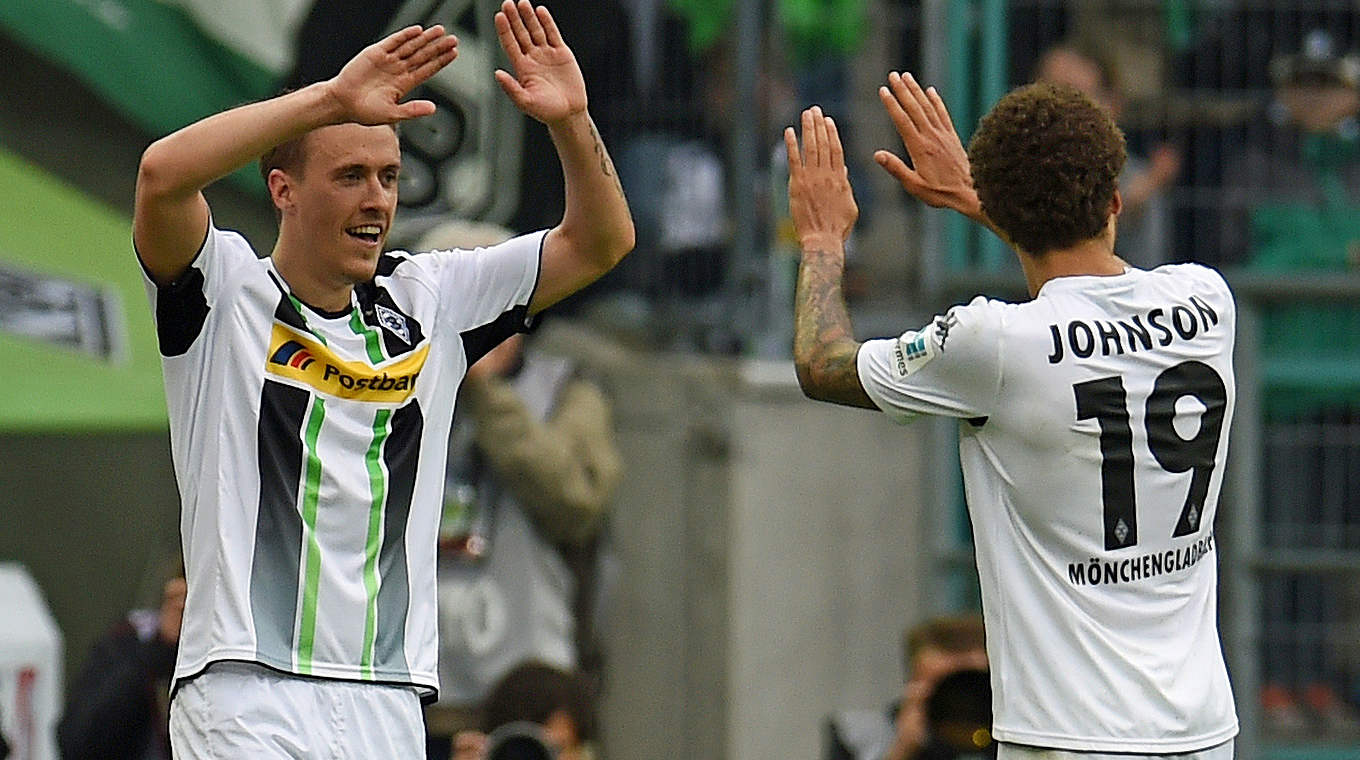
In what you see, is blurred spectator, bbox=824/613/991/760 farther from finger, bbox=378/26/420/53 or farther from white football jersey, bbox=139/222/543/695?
finger, bbox=378/26/420/53

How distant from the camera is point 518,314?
4621 mm

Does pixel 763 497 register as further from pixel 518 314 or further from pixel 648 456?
pixel 518 314

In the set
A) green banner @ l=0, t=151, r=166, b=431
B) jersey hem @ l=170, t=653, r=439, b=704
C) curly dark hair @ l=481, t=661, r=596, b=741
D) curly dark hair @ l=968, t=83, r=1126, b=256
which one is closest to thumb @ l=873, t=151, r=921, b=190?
curly dark hair @ l=968, t=83, r=1126, b=256

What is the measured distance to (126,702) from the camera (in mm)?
6438

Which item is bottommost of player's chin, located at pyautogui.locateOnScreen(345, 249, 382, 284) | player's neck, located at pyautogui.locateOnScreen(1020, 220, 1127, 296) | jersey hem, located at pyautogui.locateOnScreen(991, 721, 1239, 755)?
jersey hem, located at pyautogui.locateOnScreen(991, 721, 1239, 755)

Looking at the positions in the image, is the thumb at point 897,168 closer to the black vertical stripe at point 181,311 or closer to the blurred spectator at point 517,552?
the black vertical stripe at point 181,311

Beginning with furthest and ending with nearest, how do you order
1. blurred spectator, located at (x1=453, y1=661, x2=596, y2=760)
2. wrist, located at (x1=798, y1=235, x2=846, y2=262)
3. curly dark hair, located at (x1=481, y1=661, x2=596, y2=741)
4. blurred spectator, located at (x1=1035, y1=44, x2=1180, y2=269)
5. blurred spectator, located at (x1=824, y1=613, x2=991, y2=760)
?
blurred spectator, located at (x1=1035, y1=44, x2=1180, y2=269) < curly dark hair, located at (x1=481, y1=661, x2=596, y2=741) < blurred spectator, located at (x1=824, y1=613, x2=991, y2=760) < blurred spectator, located at (x1=453, y1=661, x2=596, y2=760) < wrist, located at (x1=798, y1=235, x2=846, y2=262)

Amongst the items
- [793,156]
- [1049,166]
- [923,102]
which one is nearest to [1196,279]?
[1049,166]

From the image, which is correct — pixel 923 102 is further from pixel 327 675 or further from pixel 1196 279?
pixel 327 675

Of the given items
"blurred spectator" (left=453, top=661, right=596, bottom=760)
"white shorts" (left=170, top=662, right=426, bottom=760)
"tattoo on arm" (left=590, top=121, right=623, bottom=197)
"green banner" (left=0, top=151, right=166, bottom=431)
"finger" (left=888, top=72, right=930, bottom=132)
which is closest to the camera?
"white shorts" (left=170, top=662, right=426, bottom=760)

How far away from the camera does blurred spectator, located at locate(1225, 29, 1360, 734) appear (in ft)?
27.0

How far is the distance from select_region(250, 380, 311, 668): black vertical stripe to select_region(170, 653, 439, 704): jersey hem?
16mm

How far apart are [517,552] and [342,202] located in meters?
3.71

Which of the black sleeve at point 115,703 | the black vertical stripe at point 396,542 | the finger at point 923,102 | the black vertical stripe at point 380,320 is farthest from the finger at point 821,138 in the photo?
the black sleeve at point 115,703
